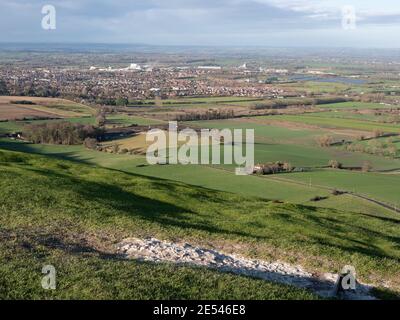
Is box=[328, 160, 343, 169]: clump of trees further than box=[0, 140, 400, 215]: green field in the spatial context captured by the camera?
Yes

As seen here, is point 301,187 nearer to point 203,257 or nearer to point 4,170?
point 4,170

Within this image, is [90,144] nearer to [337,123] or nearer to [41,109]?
[41,109]

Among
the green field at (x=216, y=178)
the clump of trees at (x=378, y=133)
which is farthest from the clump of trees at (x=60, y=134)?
the clump of trees at (x=378, y=133)

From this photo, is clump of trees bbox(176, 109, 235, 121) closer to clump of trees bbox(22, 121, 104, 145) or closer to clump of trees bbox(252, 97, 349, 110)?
clump of trees bbox(252, 97, 349, 110)

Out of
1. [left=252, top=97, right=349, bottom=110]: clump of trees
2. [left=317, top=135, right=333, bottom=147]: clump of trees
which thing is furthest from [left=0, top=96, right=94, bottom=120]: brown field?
A: [left=317, top=135, right=333, bottom=147]: clump of trees

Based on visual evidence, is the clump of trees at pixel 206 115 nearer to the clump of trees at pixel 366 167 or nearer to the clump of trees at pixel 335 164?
the clump of trees at pixel 335 164
